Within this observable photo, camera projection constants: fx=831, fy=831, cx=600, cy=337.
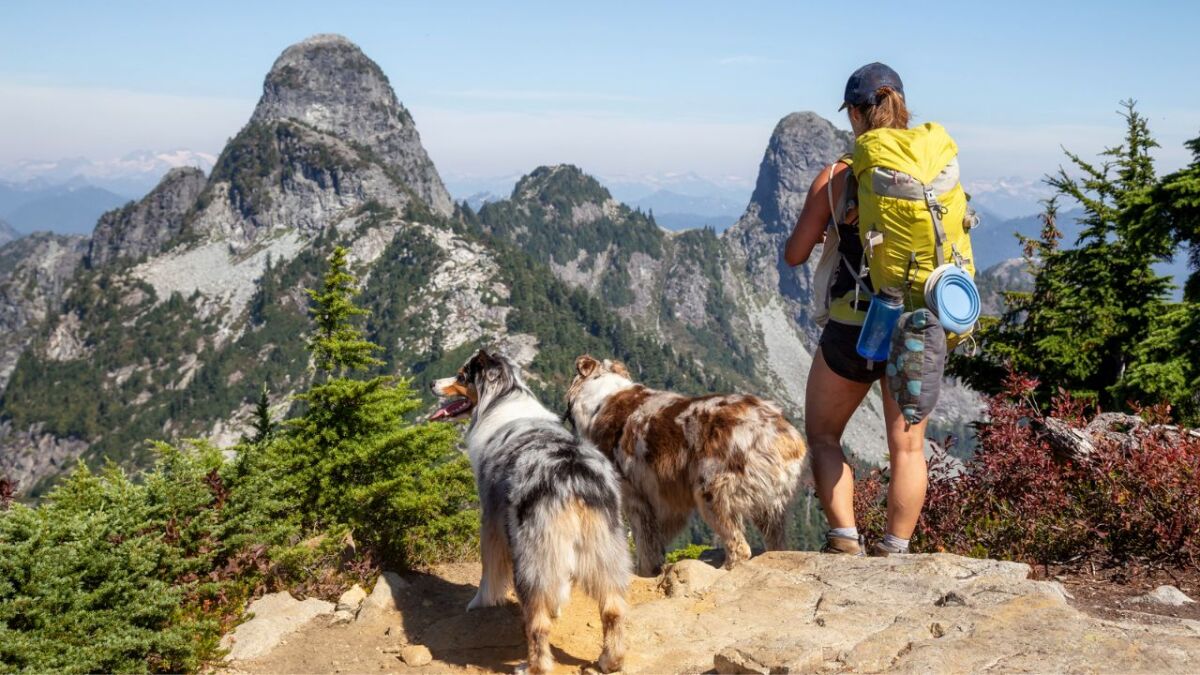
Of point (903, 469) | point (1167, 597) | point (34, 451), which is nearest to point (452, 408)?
point (903, 469)

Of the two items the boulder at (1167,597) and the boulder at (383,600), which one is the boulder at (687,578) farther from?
the boulder at (1167,597)

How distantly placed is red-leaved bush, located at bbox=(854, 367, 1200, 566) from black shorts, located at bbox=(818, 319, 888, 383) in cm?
250

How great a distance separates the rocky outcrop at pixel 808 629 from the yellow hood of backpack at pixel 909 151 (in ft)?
9.30

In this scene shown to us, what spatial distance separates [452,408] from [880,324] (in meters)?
4.07

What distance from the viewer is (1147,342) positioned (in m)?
17.1

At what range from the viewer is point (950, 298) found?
17.8 ft

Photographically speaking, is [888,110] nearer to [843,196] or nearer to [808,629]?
[843,196]

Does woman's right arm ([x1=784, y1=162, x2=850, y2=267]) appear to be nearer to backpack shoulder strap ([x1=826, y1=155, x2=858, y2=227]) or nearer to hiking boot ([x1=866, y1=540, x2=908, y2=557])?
backpack shoulder strap ([x1=826, y1=155, x2=858, y2=227])

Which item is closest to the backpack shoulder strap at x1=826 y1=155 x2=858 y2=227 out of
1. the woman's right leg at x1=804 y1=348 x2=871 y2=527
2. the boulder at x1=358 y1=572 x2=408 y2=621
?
the woman's right leg at x1=804 y1=348 x2=871 y2=527

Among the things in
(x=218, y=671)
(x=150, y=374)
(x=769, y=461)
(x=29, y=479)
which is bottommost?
(x=29, y=479)

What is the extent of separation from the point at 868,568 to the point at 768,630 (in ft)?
3.66

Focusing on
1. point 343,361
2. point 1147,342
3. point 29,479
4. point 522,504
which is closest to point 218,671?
point 522,504

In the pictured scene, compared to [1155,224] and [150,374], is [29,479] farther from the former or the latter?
[1155,224]

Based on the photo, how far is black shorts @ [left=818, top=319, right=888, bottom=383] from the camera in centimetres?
599
